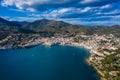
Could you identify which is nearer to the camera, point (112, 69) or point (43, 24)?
point (112, 69)

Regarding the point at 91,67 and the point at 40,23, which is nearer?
the point at 91,67

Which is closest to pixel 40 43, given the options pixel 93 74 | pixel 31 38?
pixel 31 38

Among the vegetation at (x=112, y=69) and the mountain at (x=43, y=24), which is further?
the mountain at (x=43, y=24)

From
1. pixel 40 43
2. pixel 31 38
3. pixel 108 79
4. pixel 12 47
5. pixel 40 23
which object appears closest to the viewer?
pixel 108 79

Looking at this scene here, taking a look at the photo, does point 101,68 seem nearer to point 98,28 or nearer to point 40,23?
point 98,28

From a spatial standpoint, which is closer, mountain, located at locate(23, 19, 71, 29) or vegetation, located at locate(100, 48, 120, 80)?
vegetation, located at locate(100, 48, 120, 80)

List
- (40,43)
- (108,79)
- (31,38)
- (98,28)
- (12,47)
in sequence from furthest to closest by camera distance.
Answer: (98,28)
(31,38)
(40,43)
(12,47)
(108,79)

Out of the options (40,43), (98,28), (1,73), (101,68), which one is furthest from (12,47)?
(98,28)

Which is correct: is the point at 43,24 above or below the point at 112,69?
below

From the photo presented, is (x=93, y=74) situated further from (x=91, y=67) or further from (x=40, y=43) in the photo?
(x=40, y=43)
